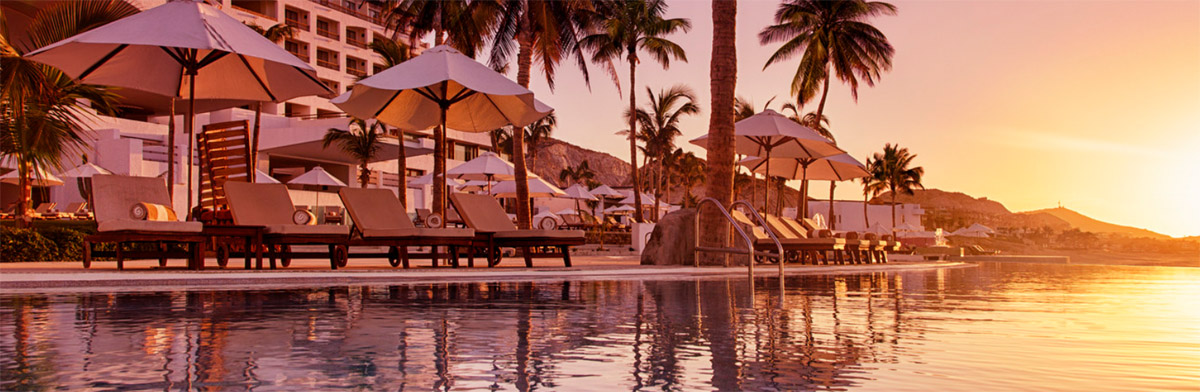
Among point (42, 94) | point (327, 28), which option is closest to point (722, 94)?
point (42, 94)

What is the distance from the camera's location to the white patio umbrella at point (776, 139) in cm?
1628

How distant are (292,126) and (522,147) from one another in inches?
960

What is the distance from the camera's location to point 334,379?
315 centimetres

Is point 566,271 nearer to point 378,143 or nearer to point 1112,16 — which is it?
point 1112,16

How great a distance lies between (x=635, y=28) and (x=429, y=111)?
2691 centimetres

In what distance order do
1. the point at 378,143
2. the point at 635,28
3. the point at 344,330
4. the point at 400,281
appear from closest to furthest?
the point at 344,330 → the point at 400,281 → the point at 635,28 → the point at 378,143

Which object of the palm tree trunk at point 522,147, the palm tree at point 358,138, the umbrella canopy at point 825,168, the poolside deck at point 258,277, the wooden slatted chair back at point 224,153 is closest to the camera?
the poolside deck at point 258,277

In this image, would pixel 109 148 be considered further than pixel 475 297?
Yes

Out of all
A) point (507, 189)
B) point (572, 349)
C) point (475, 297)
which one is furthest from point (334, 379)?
point (507, 189)

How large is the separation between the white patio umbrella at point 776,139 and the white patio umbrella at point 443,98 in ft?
12.6

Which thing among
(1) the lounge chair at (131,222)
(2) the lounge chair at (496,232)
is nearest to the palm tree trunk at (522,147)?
(2) the lounge chair at (496,232)

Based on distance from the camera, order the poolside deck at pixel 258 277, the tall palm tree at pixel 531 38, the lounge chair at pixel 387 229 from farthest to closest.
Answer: the tall palm tree at pixel 531 38 → the lounge chair at pixel 387 229 → the poolside deck at pixel 258 277

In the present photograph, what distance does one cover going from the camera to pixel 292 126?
44031mm

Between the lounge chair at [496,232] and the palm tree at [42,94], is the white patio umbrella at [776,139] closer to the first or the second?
the lounge chair at [496,232]
